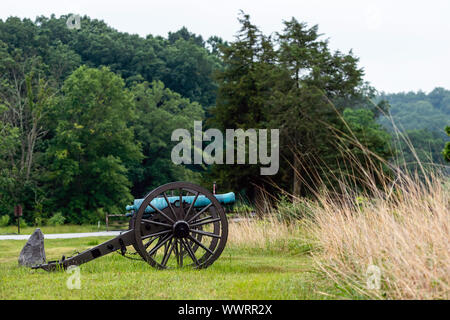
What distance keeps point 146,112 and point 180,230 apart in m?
40.4

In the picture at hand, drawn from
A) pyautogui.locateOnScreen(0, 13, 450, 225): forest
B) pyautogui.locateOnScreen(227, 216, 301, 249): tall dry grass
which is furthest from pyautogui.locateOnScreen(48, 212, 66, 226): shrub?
pyautogui.locateOnScreen(227, 216, 301, 249): tall dry grass

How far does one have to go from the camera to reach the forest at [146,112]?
2639 cm

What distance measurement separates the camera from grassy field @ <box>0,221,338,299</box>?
19.4 feet

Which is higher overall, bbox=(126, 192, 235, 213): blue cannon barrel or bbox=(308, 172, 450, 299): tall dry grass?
bbox=(126, 192, 235, 213): blue cannon barrel

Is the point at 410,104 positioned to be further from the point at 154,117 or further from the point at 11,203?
the point at 11,203

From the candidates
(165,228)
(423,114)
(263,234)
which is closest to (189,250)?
(165,228)

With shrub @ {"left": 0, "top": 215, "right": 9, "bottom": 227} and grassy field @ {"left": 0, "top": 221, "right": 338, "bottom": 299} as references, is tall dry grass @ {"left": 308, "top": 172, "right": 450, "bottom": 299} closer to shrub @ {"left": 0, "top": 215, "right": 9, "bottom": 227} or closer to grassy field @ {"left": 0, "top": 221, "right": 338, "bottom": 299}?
grassy field @ {"left": 0, "top": 221, "right": 338, "bottom": 299}

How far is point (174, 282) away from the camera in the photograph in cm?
667

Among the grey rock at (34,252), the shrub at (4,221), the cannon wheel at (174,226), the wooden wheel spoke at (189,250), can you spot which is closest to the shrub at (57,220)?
the shrub at (4,221)

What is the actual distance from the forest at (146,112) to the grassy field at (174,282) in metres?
9.52

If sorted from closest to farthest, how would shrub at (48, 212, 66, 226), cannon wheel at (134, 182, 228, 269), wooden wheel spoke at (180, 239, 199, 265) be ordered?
1. cannon wheel at (134, 182, 228, 269)
2. wooden wheel spoke at (180, 239, 199, 265)
3. shrub at (48, 212, 66, 226)

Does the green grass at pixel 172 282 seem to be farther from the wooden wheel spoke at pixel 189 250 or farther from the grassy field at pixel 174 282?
the wooden wheel spoke at pixel 189 250

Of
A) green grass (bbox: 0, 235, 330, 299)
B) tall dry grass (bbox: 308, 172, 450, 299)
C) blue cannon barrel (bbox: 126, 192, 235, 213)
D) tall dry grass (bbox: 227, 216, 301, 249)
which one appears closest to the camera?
tall dry grass (bbox: 308, 172, 450, 299)
